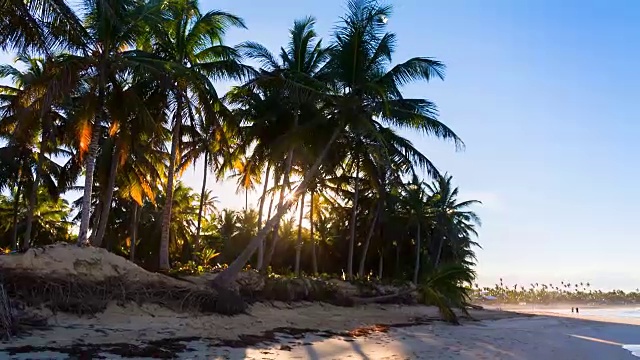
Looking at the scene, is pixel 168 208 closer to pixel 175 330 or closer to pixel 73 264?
pixel 73 264

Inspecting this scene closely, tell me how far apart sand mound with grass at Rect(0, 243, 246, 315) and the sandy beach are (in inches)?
15.0

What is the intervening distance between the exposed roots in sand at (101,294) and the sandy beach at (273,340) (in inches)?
12.8

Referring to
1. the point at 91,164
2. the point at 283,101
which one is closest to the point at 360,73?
the point at 283,101

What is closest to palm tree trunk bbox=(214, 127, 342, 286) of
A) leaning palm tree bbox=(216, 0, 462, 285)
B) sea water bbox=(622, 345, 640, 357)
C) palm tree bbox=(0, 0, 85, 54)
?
leaning palm tree bbox=(216, 0, 462, 285)

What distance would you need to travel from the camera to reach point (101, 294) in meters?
12.3

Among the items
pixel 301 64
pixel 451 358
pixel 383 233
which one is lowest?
pixel 451 358

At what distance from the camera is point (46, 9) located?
409 inches

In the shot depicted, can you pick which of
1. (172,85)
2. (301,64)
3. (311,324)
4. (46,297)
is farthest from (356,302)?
(46,297)

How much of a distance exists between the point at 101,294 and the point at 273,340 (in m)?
4.26

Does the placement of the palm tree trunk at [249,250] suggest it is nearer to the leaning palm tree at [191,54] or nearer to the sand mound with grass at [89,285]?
the sand mound with grass at [89,285]

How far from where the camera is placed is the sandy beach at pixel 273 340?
8.63 meters

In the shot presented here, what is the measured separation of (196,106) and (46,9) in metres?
8.10

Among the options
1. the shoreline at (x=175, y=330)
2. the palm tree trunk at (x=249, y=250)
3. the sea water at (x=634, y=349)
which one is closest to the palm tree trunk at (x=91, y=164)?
the shoreline at (x=175, y=330)

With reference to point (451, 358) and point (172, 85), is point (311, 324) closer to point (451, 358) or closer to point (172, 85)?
point (451, 358)
